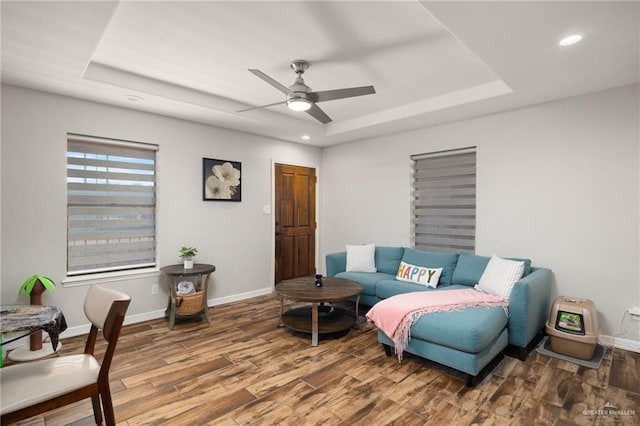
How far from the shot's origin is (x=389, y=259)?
451 cm

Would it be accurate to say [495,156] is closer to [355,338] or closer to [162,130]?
[355,338]

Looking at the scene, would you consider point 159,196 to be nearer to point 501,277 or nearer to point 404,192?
point 404,192

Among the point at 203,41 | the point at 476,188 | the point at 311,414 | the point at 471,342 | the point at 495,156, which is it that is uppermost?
the point at 203,41

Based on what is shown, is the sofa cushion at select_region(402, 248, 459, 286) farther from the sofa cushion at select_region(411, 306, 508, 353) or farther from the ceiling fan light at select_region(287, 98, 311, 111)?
the ceiling fan light at select_region(287, 98, 311, 111)

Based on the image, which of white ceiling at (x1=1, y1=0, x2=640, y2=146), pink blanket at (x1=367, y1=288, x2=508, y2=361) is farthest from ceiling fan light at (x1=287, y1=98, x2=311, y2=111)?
pink blanket at (x1=367, y1=288, x2=508, y2=361)

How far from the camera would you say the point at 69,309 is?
11.1 feet

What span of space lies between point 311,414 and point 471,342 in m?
1.27

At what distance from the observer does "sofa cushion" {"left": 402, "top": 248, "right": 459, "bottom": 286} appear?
155 inches

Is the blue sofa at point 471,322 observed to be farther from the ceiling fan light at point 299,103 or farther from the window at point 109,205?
the window at point 109,205

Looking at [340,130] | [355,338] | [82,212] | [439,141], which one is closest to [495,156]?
[439,141]

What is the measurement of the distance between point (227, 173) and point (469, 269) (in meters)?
3.42

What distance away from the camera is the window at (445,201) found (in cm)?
420

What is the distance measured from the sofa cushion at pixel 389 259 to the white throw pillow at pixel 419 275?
0.28 m

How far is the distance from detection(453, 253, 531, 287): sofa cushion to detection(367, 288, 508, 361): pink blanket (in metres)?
0.50
